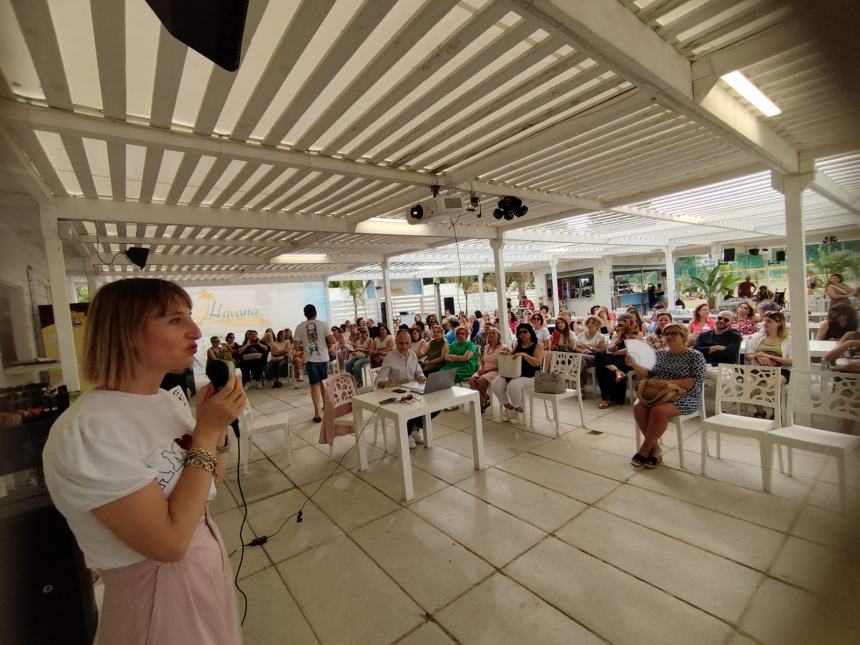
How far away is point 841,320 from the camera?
530 mm

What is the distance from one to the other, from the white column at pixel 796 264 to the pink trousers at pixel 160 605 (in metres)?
5.19

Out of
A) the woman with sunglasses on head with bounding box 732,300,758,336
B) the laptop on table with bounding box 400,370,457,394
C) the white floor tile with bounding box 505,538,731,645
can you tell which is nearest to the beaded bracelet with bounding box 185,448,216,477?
the white floor tile with bounding box 505,538,731,645

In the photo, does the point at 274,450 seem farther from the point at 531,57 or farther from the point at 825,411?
the point at 825,411

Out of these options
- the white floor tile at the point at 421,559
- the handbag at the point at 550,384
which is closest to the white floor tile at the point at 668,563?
the white floor tile at the point at 421,559

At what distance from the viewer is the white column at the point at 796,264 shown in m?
Answer: 4.04

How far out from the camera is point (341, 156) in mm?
3609

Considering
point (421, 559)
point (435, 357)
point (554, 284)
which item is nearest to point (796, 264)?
point (435, 357)

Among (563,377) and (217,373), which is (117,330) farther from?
(563,377)

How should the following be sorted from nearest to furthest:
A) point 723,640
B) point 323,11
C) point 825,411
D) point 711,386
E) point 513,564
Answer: point 723,640 → point 323,11 → point 513,564 → point 825,411 → point 711,386

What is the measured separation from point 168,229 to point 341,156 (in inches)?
148

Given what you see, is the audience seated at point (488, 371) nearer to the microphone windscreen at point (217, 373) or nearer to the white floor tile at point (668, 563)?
the white floor tile at point (668, 563)

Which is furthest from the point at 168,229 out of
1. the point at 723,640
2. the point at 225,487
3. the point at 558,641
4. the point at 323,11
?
the point at 723,640

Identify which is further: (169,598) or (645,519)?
(645,519)

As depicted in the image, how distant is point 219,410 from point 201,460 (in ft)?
0.39
